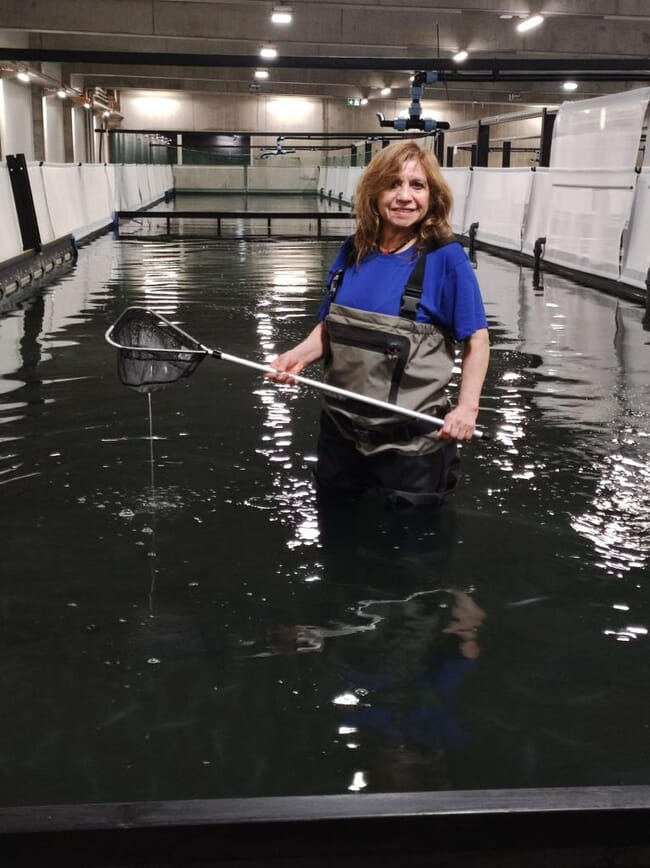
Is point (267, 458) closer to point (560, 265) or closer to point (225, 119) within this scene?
point (560, 265)

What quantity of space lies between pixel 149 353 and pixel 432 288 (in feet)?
3.78


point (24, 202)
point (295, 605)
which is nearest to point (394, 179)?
point (295, 605)

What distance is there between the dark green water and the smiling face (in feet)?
4.01

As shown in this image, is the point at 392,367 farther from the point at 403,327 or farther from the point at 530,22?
the point at 530,22

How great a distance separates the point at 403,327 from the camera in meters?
3.56

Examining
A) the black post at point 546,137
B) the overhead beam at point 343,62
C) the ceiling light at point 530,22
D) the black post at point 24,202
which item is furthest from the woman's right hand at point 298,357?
the ceiling light at point 530,22

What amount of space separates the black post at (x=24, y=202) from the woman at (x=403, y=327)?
9.52 m

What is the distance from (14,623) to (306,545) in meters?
1.14

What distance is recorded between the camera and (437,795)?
196cm

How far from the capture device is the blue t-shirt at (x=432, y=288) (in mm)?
3506

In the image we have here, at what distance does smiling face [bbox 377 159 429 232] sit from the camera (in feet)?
11.4

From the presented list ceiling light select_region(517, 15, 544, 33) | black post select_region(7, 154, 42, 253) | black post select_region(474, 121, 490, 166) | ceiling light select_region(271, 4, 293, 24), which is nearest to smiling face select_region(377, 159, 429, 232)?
black post select_region(7, 154, 42, 253)

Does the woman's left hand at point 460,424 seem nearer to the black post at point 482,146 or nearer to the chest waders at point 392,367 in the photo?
the chest waders at point 392,367

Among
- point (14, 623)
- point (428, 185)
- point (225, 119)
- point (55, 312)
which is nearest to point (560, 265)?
point (55, 312)
